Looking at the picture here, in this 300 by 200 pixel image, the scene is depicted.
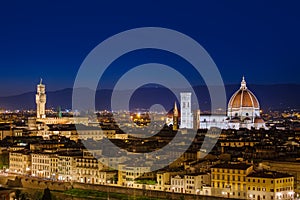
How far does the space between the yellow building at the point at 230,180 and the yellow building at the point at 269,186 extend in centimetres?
30

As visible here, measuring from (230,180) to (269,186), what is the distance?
1.79 metres

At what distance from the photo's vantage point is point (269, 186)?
2258cm

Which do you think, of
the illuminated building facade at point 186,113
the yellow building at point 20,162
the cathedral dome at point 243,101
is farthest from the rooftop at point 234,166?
the illuminated building facade at point 186,113

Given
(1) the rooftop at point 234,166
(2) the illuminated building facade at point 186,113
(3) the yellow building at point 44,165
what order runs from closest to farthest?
(1) the rooftop at point 234,166
(3) the yellow building at point 44,165
(2) the illuminated building facade at point 186,113

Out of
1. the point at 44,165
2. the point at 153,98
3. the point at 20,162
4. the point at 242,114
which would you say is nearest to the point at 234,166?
the point at 44,165

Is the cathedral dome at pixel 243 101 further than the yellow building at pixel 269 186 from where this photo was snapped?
Yes

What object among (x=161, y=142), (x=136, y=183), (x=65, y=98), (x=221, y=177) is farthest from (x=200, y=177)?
(x=65, y=98)

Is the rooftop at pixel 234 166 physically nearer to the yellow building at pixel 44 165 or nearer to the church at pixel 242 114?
the yellow building at pixel 44 165

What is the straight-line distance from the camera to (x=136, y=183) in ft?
86.4

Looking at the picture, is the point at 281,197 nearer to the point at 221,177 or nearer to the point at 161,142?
the point at 221,177

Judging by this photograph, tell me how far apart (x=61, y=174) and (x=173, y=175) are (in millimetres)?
7000

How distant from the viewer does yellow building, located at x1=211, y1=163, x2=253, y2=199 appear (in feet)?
77.3

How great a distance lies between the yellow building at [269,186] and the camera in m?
22.6

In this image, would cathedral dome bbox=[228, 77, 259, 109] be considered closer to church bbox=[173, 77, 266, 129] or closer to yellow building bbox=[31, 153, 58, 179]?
church bbox=[173, 77, 266, 129]
